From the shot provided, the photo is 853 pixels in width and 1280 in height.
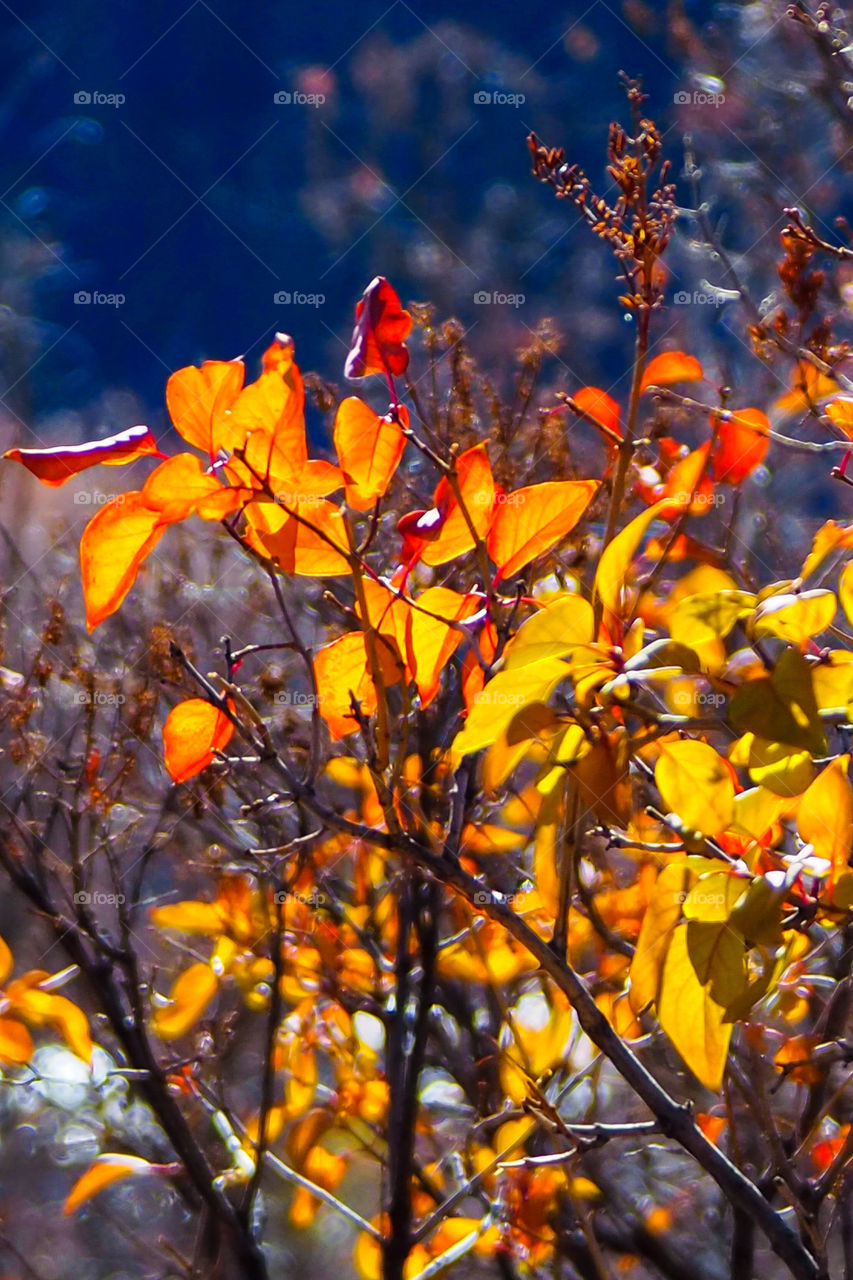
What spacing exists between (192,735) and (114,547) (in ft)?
0.32

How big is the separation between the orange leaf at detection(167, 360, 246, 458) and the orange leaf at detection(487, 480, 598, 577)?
0.41 ft

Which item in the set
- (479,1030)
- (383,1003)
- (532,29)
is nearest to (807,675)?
(383,1003)

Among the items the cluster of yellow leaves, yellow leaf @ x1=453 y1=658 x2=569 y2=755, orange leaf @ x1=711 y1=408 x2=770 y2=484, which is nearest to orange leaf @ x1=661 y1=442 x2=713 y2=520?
orange leaf @ x1=711 y1=408 x2=770 y2=484

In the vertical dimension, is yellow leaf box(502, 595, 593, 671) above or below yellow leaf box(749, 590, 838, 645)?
below

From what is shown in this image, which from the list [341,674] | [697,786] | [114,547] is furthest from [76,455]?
[697,786]

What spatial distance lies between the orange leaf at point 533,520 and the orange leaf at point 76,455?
152 mm

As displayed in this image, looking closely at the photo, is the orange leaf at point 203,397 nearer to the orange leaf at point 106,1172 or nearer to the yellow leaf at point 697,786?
the yellow leaf at point 697,786

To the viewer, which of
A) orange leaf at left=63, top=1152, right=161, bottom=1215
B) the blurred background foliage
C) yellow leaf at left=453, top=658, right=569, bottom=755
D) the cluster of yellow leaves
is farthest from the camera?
the blurred background foliage

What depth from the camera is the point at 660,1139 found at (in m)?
1.18

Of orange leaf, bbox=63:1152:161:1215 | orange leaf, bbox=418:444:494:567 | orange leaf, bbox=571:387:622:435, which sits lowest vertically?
orange leaf, bbox=63:1152:161:1215

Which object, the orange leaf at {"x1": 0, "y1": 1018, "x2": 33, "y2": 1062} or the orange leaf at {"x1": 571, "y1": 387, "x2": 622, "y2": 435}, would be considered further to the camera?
the orange leaf at {"x1": 0, "y1": 1018, "x2": 33, "y2": 1062}

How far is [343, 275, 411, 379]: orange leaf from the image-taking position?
0.47 m

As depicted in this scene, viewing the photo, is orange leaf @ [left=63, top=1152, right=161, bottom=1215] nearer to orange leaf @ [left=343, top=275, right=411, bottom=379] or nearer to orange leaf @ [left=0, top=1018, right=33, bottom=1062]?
orange leaf @ [left=0, top=1018, right=33, bottom=1062]

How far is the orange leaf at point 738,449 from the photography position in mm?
609
